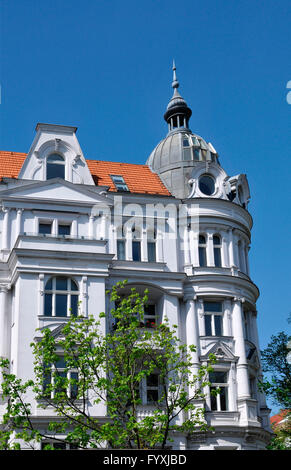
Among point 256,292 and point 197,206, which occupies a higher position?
point 197,206

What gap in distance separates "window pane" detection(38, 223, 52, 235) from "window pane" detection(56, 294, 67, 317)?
417 cm

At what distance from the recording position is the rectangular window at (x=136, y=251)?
41156 millimetres

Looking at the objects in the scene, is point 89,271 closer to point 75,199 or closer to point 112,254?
point 112,254

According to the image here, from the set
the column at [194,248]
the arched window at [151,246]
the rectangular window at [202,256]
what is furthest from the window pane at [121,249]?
the rectangular window at [202,256]

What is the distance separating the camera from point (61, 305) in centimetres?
3675

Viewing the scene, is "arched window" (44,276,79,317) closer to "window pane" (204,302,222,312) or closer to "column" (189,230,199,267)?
"column" (189,230,199,267)

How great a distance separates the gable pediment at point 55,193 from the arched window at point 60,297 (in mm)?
4904

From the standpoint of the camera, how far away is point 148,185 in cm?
4403

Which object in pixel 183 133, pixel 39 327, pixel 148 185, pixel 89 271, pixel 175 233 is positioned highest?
pixel 183 133

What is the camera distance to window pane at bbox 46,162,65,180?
40844 mm

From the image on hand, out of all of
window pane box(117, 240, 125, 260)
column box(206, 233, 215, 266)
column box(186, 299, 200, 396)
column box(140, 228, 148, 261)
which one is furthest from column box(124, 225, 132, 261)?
column box(206, 233, 215, 266)
